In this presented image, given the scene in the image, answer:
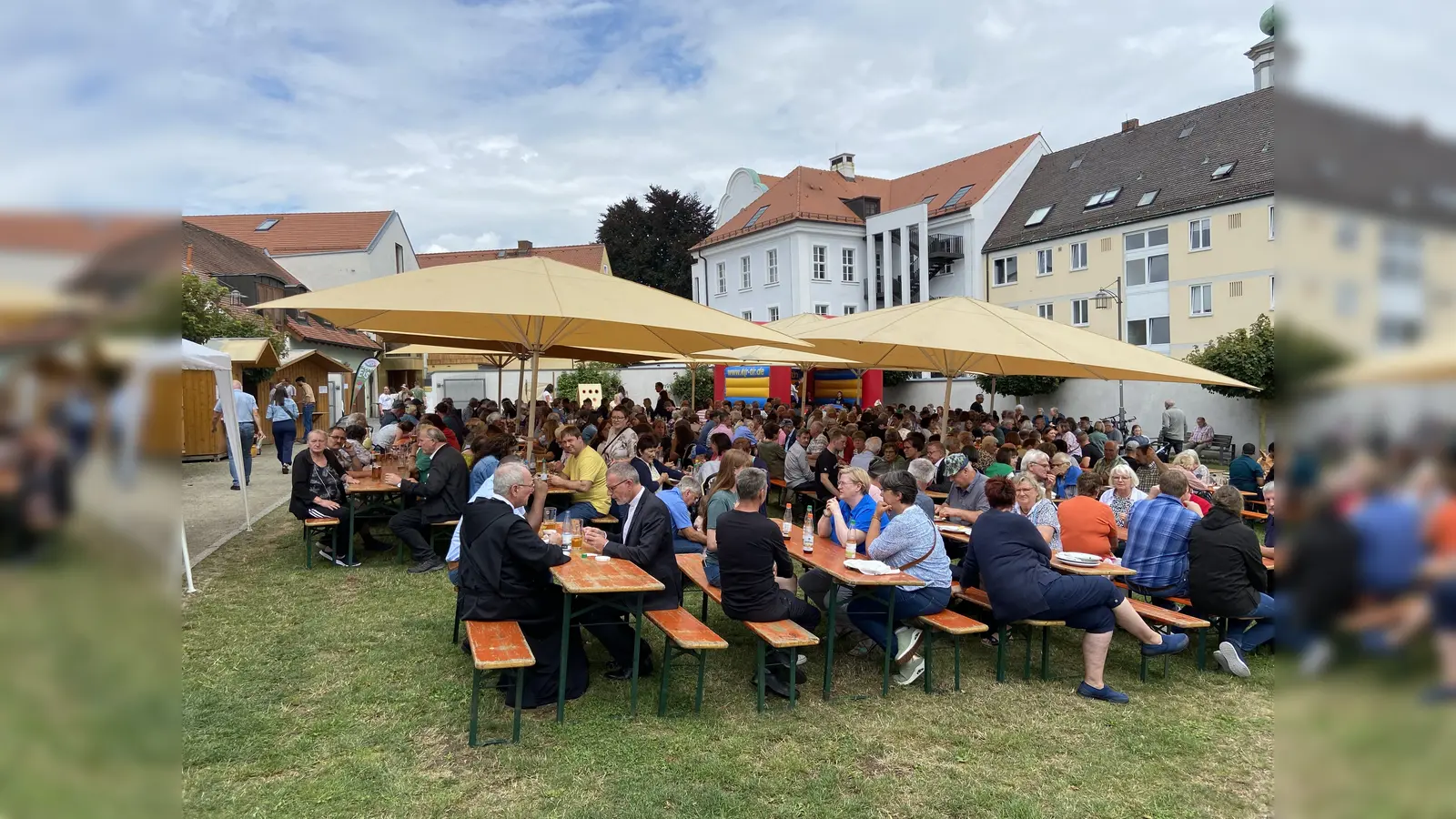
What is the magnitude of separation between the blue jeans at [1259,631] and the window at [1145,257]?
24.9m

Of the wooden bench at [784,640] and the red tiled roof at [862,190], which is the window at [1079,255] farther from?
the wooden bench at [784,640]

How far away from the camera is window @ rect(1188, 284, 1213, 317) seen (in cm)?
2581

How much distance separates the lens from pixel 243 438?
12.7 metres

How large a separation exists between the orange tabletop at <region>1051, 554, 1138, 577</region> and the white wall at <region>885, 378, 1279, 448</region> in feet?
54.4

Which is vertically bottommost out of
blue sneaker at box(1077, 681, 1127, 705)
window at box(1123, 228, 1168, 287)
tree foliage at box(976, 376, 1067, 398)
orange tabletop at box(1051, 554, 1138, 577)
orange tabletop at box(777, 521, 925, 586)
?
blue sneaker at box(1077, 681, 1127, 705)

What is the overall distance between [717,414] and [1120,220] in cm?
2163

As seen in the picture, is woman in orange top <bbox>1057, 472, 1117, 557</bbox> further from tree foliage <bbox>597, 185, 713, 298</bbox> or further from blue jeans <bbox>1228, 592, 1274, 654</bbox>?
tree foliage <bbox>597, 185, 713, 298</bbox>

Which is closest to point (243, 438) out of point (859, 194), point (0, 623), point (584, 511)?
point (584, 511)

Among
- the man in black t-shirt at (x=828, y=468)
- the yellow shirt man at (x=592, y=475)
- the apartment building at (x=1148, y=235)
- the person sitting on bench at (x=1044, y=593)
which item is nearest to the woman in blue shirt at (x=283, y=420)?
the yellow shirt man at (x=592, y=475)

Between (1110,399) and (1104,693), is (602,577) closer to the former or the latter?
(1104,693)

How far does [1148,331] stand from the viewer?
92.3 ft

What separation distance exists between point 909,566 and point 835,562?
489mm

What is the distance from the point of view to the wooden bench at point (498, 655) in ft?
13.3

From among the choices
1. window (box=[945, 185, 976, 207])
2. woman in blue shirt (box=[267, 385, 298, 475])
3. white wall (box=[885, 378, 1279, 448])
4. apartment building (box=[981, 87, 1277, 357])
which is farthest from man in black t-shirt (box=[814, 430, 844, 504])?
window (box=[945, 185, 976, 207])
